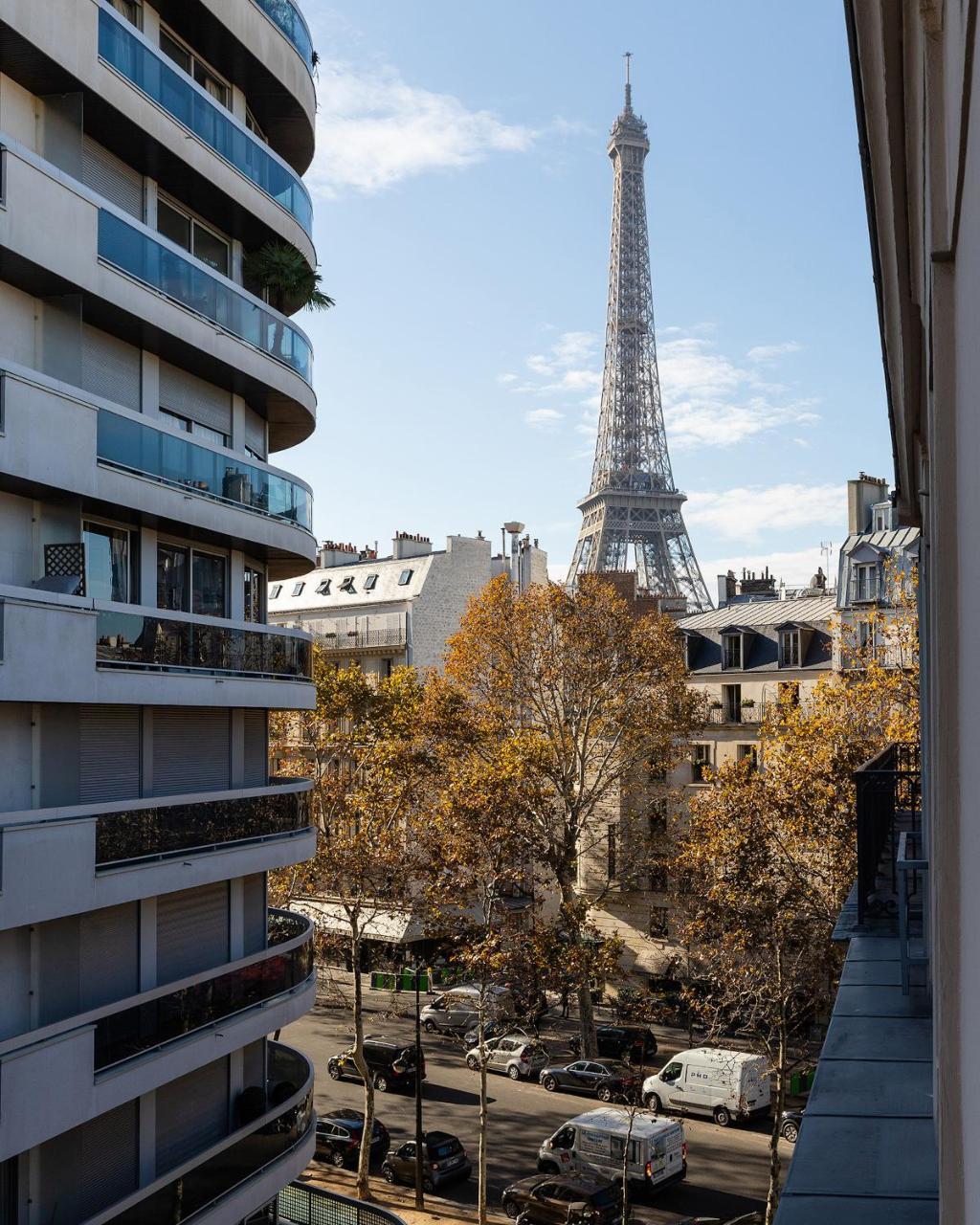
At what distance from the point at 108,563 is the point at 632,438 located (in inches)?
3599

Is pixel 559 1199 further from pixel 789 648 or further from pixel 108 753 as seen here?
pixel 789 648

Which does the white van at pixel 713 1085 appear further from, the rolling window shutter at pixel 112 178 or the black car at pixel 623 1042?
the rolling window shutter at pixel 112 178

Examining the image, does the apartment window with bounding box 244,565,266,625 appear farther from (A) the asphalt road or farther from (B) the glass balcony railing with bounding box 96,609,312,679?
(A) the asphalt road

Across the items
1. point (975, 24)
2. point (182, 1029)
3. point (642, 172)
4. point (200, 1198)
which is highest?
point (642, 172)

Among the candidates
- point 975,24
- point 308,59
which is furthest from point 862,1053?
point 308,59

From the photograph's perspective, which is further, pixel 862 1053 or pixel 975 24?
pixel 862 1053

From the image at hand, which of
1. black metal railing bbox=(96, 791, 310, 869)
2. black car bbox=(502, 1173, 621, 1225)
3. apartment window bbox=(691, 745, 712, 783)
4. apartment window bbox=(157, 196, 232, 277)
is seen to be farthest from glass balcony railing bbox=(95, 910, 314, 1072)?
apartment window bbox=(691, 745, 712, 783)

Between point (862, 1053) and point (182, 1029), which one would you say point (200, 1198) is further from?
point (862, 1053)

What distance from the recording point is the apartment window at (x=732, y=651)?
53.3 m

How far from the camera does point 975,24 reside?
1796 millimetres

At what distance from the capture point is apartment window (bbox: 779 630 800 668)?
51.8 m

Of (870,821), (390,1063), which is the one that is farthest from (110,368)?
(390,1063)

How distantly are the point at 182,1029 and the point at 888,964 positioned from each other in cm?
1150

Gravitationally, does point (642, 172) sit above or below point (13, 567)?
above
